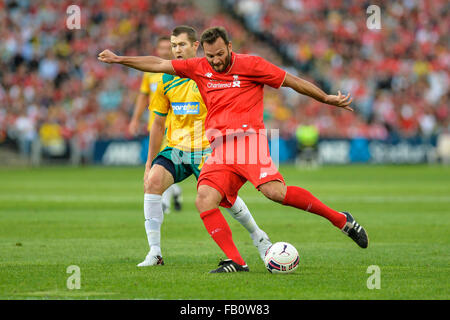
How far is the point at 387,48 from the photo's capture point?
1475 inches

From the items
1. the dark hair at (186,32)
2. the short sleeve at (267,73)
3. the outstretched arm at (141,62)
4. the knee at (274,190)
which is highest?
the dark hair at (186,32)

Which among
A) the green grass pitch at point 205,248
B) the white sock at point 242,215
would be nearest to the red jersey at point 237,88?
the white sock at point 242,215

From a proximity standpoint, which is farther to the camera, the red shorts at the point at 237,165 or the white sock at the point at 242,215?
the white sock at the point at 242,215

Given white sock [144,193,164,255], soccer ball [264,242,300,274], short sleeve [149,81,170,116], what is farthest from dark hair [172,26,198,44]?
soccer ball [264,242,300,274]

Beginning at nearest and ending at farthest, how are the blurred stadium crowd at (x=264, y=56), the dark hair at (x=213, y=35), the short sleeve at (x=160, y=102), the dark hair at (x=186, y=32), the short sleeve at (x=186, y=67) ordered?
the dark hair at (x=213, y=35)
the short sleeve at (x=186, y=67)
the dark hair at (x=186, y=32)
the short sleeve at (x=160, y=102)
the blurred stadium crowd at (x=264, y=56)

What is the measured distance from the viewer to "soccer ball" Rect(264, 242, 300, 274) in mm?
7691

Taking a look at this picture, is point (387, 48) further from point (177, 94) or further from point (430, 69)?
point (177, 94)

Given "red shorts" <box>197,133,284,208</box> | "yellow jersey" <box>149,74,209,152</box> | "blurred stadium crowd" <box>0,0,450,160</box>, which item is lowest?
"red shorts" <box>197,133,284,208</box>

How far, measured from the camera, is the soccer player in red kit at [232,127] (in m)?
7.75

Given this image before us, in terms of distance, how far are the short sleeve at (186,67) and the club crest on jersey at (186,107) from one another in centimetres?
96

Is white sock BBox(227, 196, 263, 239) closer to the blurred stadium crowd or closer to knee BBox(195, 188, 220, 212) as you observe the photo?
knee BBox(195, 188, 220, 212)

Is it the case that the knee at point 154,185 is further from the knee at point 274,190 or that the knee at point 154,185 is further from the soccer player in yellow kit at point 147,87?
the soccer player in yellow kit at point 147,87
